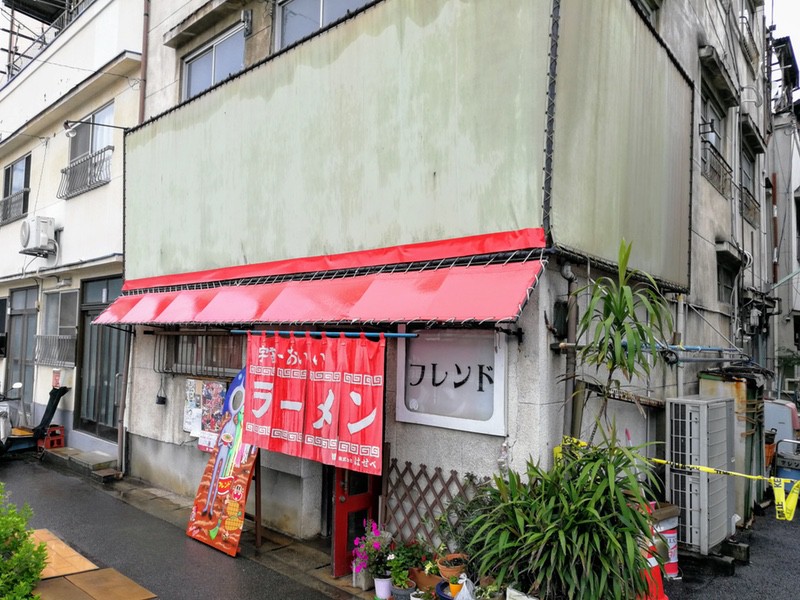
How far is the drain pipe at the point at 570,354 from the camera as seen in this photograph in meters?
6.07

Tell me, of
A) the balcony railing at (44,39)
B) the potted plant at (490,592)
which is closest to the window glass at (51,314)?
the balcony railing at (44,39)

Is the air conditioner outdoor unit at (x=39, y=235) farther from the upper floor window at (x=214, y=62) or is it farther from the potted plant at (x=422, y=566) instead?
the potted plant at (x=422, y=566)

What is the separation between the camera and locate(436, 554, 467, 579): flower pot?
5.67 meters

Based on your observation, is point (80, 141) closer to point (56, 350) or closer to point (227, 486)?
point (56, 350)

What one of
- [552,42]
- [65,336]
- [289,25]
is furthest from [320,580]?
[65,336]

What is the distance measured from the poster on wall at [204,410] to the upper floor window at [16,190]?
1081 centimetres

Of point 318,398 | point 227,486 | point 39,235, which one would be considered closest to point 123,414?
point 227,486

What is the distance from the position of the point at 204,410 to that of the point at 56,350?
25.5ft

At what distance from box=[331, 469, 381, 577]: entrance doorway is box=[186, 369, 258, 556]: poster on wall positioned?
143 cm

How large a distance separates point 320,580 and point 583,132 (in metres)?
5.80

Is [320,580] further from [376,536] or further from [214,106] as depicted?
[214,106]

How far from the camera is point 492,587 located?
5.16m

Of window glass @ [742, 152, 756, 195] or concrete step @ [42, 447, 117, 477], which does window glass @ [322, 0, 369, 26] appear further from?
window glass @ [742, 152, 756, 195]

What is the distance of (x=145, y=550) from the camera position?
7.84 meters
